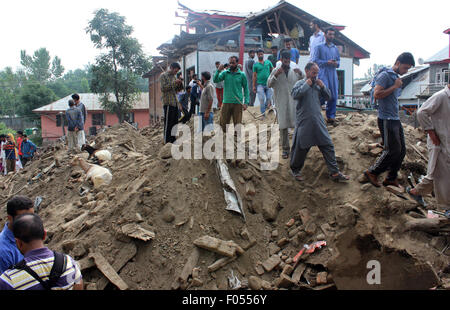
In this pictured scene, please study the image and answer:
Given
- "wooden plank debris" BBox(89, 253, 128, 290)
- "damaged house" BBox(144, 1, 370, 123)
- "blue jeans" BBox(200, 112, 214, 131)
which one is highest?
"damaged house" BBox(144, 1, 370, 123)

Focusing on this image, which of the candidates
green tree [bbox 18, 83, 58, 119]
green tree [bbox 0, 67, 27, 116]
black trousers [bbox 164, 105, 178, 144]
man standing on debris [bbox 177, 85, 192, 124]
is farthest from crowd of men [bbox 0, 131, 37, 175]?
green tree [bbox 0, 67, 27, 116]

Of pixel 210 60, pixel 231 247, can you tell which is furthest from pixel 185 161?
pixel 210 60

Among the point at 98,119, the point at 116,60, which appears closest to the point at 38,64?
the point at 98,119

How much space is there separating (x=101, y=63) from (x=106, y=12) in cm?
327

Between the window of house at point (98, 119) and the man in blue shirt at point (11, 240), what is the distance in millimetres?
30856

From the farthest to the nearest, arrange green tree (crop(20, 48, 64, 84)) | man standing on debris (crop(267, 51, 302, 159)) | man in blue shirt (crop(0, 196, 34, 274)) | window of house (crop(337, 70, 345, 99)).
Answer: green tree (crop(20, 48, 64, 84))
window of house (crop(337, 70, 345, 99))
man standing on debris (crop(267, 51, 302, 159))
man in blue shirt (crop(0, 196, 34, 274))

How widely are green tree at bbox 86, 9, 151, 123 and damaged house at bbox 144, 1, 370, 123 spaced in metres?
4.34

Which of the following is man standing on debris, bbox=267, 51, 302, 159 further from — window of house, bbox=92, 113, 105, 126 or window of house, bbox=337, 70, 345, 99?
window of house, bbox=92, 113, 105, 126

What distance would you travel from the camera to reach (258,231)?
4.62 m

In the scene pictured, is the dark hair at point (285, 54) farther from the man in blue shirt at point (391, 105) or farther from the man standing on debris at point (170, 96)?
the man standing on debris at point (170, 96)

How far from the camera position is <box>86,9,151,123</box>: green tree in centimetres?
2138

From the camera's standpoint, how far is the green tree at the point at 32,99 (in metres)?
34.4

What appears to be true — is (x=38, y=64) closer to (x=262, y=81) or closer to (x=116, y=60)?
(x=116, y=60)

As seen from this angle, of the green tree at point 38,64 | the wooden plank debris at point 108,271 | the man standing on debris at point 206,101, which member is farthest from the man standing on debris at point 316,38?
the green tree at point 38,64
